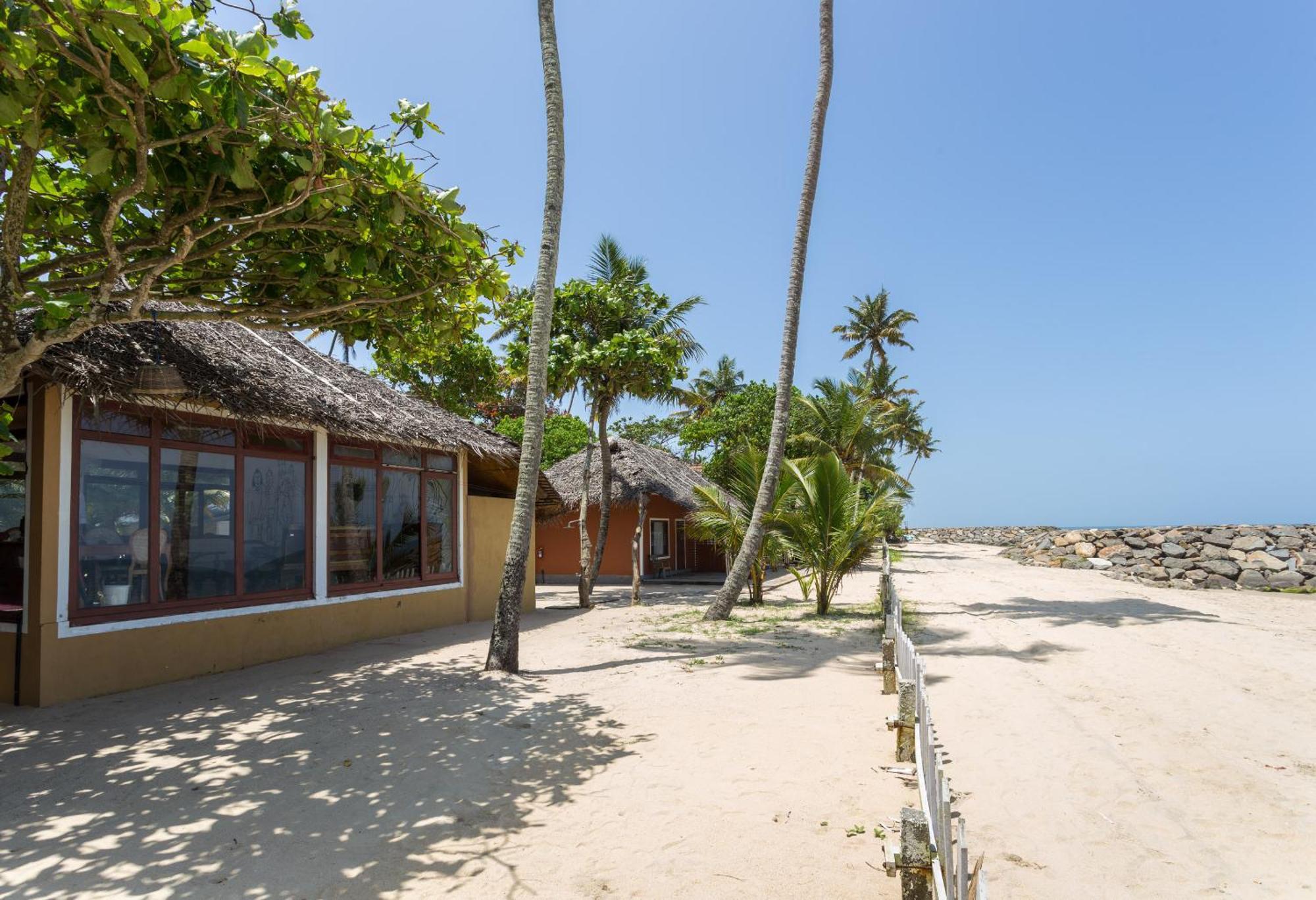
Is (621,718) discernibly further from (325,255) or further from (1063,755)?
(325,255)

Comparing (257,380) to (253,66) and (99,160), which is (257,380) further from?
(253,66)

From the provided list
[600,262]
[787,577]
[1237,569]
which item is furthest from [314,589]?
[1237,569]

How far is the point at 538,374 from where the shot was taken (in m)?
7.51

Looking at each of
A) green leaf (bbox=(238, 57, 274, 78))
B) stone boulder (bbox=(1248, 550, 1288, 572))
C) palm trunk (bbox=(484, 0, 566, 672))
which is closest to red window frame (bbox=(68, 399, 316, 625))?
palm trunk (bbox=(484, 0, 566, 672))

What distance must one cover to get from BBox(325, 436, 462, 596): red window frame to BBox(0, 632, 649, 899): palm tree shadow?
2.63 meters

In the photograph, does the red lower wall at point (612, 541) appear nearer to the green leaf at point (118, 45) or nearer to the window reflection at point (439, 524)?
the window reflection at point (439, 524)

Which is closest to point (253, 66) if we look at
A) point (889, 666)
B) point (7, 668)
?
point (7, 668)

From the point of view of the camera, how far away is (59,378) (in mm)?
5785

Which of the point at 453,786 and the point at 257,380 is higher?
the point at 257,380

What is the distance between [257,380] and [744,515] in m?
8.39

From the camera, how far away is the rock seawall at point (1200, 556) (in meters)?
19.2

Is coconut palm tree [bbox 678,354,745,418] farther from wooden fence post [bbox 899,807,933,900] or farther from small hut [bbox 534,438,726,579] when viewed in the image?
wooden fence post [bbox 899,807,933,900]

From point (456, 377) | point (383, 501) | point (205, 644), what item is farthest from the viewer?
point (456, 377)

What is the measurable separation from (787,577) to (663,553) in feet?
13.3
